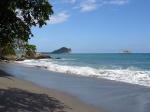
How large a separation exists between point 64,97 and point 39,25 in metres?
3.68

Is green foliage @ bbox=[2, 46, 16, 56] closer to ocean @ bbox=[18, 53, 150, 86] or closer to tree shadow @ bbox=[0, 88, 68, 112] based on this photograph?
tree shadow @ bbox=[0, 88, 68, 112]

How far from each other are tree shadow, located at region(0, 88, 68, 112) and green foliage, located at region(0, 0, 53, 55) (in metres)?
1.89

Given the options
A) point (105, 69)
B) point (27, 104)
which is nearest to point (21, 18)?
point (27, 104)

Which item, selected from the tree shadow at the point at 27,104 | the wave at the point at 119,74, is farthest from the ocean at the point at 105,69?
the tree shadow at the point at 27,104

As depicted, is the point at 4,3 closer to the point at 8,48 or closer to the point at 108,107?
the point at 8,48

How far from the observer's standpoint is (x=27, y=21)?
12469 mm

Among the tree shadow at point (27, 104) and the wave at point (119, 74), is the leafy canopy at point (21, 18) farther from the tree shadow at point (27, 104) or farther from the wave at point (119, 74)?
the wave at point (119, 74)

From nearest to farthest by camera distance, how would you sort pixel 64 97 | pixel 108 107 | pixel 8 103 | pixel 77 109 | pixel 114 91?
pixel 8 103, pixel 77 109, pixel 108 107, pixel 64 97, pixel 114 91

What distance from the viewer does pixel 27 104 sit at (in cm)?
1180

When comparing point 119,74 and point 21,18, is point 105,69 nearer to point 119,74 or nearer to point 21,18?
point 119,74

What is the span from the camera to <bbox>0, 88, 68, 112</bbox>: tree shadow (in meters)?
10.9

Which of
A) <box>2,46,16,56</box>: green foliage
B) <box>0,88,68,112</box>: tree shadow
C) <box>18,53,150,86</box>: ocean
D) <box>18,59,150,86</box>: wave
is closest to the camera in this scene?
<box>0,88,68,112</box>: tree shadow

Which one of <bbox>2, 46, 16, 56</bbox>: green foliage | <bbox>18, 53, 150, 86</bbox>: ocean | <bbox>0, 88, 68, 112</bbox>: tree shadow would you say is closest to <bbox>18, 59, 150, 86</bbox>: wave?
<bbox>18, 53, 150, 86</bbox>: ocean

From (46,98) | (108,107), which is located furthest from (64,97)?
(108,107)
